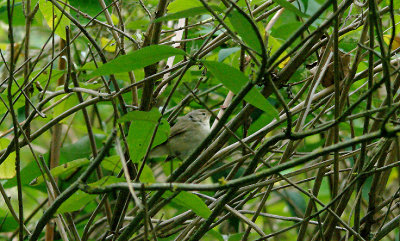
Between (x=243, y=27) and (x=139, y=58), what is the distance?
350 millimetres

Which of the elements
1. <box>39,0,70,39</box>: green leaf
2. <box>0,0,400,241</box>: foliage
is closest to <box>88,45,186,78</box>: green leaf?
<box>0,0,400,241</box>: foliage

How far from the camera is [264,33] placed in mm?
2389

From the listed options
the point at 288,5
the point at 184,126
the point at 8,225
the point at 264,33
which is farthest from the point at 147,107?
the point at 184,126

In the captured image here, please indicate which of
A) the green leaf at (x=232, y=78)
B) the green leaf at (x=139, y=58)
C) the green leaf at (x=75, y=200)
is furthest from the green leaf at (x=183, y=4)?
the green leaf at (x=75, y=200)

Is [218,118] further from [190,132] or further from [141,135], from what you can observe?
[190,132]

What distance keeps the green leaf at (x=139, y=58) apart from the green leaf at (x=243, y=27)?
0.62ft

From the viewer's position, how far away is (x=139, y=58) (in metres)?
1.67

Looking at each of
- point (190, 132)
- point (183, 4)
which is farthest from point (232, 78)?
point (190, 132)

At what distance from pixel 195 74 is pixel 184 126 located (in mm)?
1018

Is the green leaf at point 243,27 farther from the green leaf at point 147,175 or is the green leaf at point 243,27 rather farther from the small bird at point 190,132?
the small bird at point 190,132

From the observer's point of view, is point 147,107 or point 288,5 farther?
point 147,107

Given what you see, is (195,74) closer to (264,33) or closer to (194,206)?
(264,33)

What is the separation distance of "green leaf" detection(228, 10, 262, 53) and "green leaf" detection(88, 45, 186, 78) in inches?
7.5

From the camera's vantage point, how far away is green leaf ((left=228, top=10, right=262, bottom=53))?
1.52 m
